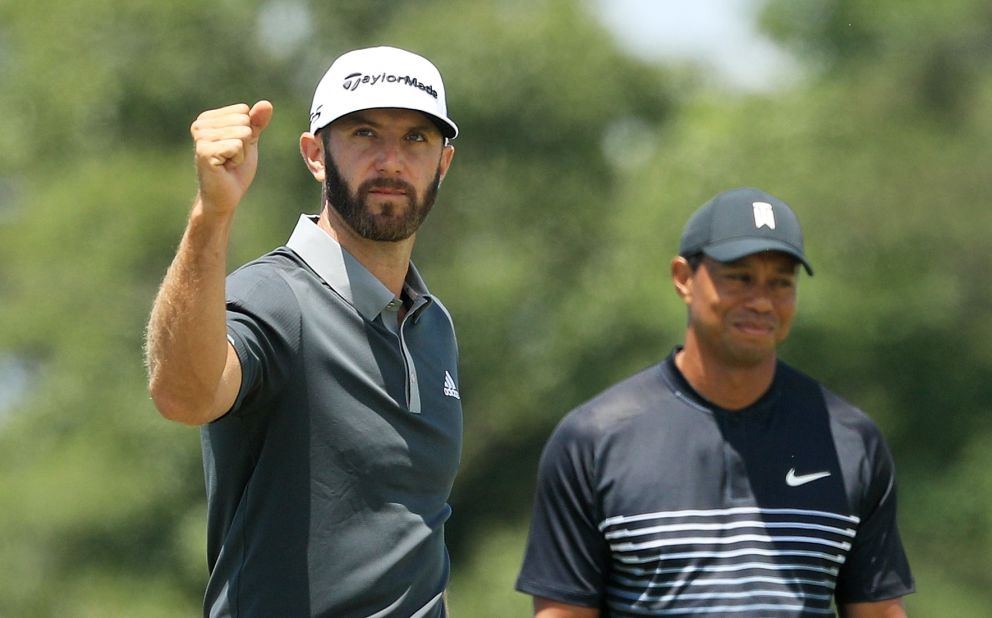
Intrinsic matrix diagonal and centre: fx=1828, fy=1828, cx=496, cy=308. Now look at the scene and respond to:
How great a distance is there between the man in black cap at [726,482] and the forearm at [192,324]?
1724mm

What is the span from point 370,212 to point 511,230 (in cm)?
1825

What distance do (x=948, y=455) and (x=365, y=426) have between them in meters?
16.6

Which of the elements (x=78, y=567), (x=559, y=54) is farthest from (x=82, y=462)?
(x=559, y=54)

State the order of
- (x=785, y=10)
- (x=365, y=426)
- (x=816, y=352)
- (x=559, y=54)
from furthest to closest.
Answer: (x=785, y=10), (x=559, y=54), (x=816, y=352), (x=365, y=426)

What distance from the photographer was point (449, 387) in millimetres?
4004

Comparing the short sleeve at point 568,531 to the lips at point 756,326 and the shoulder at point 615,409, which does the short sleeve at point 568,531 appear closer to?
the shoulder at point 615,409

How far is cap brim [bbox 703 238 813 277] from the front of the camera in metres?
4.91

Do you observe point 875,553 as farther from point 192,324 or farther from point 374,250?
point 192,324

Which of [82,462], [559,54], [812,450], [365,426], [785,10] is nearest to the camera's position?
[365,426]

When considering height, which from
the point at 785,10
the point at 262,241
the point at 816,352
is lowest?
the point at 816,352

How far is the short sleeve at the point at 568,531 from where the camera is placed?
4.77 meters

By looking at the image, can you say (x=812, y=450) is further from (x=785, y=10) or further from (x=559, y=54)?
(x=785, y=10)

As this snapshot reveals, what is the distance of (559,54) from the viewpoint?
22.2 metres

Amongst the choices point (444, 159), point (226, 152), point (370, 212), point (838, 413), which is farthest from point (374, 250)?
point (838, 413)
